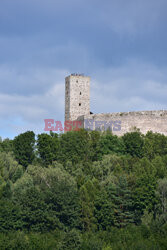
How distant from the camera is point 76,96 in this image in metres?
60.0

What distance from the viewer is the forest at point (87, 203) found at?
35.8 meters

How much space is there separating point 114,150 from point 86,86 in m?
12.8

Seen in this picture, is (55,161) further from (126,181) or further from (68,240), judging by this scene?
(68,240)

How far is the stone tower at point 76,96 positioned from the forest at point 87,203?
11.6 meters

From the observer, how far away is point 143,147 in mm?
49594

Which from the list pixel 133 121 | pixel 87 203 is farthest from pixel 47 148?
pixel 87 203

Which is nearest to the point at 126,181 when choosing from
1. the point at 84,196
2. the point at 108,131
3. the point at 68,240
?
the point at 84,196

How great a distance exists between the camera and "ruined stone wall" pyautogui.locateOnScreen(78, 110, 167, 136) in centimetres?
5128

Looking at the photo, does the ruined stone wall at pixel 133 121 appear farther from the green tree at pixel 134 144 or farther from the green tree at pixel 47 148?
the green tree at pixel 47 148

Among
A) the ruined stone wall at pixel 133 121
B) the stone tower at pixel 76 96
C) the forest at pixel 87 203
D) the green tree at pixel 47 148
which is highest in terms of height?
the stone tower at pixel 76 96

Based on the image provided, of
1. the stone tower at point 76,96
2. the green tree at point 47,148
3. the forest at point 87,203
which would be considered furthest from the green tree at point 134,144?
the stone tower at point 76,96

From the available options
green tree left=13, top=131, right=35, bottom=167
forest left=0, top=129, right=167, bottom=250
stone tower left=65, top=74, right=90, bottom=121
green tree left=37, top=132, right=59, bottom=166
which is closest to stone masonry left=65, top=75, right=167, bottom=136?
stone tower left=65, top=74, right=90, bottom=121

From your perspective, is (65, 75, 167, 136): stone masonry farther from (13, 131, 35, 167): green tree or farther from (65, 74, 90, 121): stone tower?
(13, 131, 35, 167): green tree

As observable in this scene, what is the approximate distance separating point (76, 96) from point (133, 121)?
1022 centimetres
